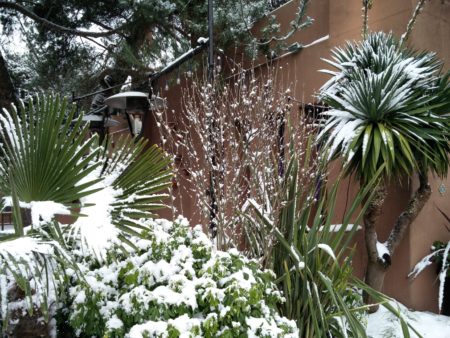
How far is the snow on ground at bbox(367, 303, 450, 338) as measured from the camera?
16.0 feet

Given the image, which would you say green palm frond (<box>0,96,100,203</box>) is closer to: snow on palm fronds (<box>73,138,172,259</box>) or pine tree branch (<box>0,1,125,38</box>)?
snow on palm fronds (<box>73,138,172,259</box>)

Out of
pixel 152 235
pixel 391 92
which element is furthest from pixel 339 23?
pixel 152 235

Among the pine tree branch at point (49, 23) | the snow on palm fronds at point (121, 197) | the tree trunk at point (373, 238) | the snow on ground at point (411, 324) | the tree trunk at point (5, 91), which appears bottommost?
the snow on ground at point (411, 324)

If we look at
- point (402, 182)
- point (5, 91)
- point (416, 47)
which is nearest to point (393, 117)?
point (402, 182)

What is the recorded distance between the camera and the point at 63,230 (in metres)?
2.85

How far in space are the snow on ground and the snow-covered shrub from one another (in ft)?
7.44

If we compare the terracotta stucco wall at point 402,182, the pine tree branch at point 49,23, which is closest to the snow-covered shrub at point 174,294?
the terracotta stucco wall at point 402,182

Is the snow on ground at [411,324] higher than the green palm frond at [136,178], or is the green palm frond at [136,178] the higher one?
the green palm frond at [136,178]

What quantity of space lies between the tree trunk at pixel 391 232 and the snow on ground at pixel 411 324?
6.4 inches

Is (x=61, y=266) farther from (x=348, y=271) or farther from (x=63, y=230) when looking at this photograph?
(x=348, y=271)

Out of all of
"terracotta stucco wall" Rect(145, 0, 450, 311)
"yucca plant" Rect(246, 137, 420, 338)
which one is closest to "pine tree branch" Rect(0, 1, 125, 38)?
"terracotta stucco wall" Rect(145, 0, 450, 311)

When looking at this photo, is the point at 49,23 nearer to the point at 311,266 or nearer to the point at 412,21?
the point at 412,21

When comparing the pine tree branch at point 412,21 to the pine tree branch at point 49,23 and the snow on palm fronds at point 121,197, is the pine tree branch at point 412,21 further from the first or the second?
the pine tree branch at point 49,23

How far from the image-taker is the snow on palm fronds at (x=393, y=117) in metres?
4.79
